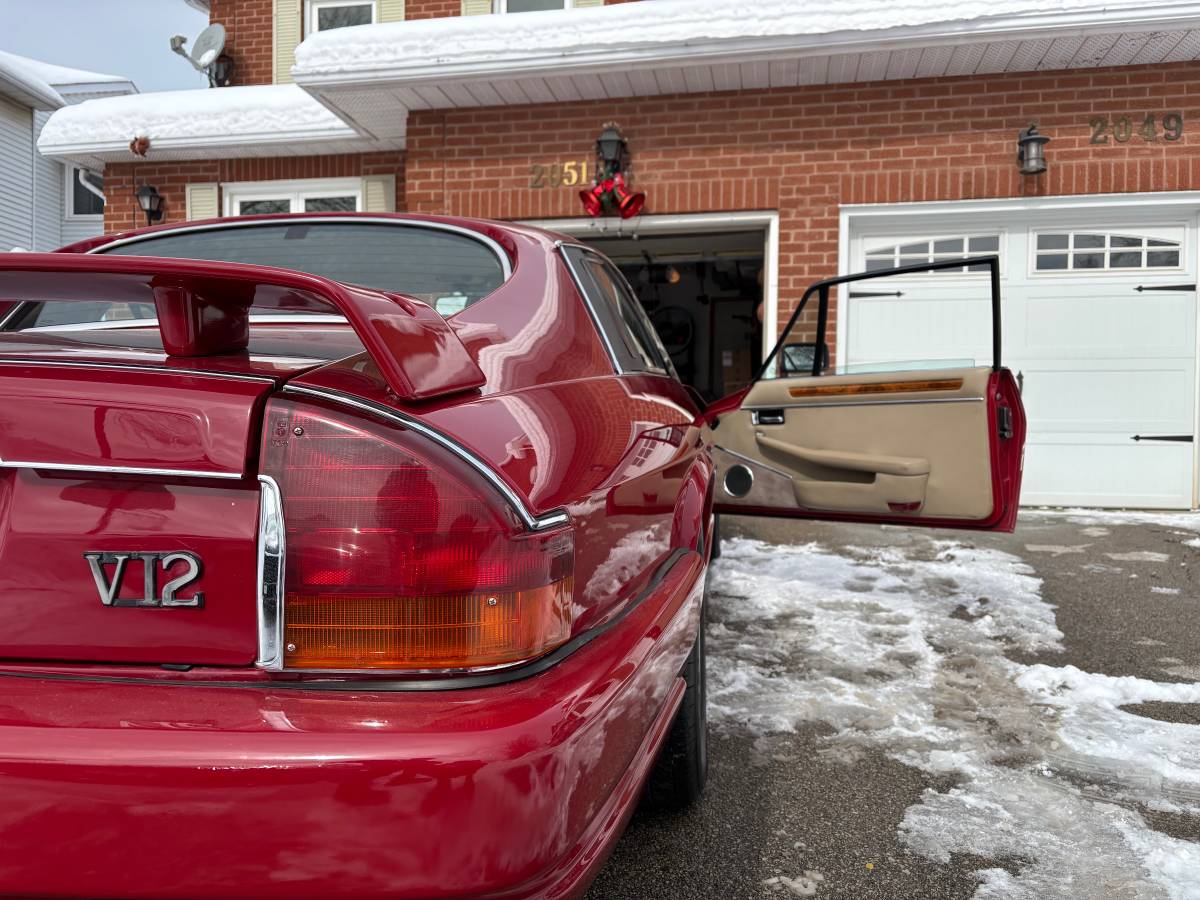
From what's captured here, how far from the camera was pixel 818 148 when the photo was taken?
714 centimetres

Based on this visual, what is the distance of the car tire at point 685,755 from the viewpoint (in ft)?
7.16

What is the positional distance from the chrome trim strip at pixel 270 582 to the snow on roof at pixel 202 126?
7996 mm

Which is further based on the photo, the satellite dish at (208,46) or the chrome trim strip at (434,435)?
the satellite dish at (208,46)

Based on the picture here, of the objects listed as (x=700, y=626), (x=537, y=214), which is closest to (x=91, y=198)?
(x=537, y=214)

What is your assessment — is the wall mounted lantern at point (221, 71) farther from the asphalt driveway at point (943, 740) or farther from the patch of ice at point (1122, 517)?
the patch of ice at point (1122, 517)

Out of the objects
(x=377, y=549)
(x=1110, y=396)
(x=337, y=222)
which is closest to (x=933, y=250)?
(x=1110, y=396)

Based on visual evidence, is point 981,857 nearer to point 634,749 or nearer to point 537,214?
point 634,749

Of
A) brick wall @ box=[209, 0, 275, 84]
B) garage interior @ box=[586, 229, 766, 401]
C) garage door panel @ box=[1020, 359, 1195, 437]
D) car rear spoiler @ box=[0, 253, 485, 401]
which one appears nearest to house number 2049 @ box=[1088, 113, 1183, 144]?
garage door panel @ box=[1020, 359, 1195, 437]

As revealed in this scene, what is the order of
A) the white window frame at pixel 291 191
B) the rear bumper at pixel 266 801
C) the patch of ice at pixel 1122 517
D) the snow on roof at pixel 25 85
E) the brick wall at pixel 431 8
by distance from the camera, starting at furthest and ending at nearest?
1. the snow on roof at pixel 25 85
2. the brick wall at pixel 431 8
3. the white window frame at pixel 291 191
4. the patch of ice at pixel 1122 517
5. the rear bumper at pixel 266 801

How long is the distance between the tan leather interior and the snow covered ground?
0.60 meters

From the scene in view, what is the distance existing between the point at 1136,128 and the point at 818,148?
2.36 m

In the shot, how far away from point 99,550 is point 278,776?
0.37 metres

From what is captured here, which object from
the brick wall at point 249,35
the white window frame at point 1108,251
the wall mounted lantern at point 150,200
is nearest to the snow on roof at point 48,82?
the brick wall at point 249,35

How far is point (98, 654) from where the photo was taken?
1099 millimetres
